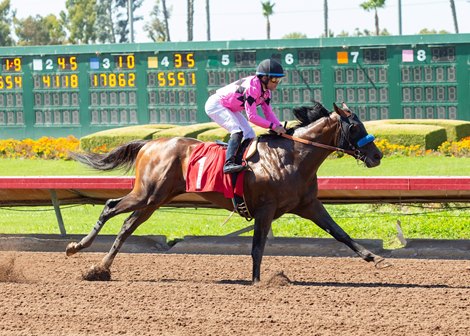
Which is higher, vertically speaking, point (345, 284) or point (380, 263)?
point (380, 263)

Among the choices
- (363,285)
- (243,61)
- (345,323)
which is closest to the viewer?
(345,323)

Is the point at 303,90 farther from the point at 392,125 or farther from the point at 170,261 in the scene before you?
the point at 170,261

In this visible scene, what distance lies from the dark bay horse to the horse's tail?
470 mm

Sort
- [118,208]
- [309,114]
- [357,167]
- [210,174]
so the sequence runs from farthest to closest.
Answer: [357,167] < [118,208] < [309,114] < [210,174]

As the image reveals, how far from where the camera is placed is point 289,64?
19281 mm

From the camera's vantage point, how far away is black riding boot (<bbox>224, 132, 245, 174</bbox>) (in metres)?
8.74

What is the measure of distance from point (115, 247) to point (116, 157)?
99cm

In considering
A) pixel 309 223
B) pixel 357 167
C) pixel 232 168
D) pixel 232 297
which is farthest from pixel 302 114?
pixel 357 167

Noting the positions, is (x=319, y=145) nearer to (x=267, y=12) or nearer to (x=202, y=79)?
(x=202, y=79)

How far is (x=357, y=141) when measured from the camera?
8695mm

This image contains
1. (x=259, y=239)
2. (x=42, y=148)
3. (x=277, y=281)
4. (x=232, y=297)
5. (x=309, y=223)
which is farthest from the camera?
(x=42, y=148)

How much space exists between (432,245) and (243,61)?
31.3ft

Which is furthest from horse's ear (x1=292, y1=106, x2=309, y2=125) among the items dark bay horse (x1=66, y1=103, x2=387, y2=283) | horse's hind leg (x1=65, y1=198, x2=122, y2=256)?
horse's hind leg (x1=65, y1=198, x2=122, y2=256)

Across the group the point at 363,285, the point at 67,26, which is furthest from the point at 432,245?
the point at 67,26
